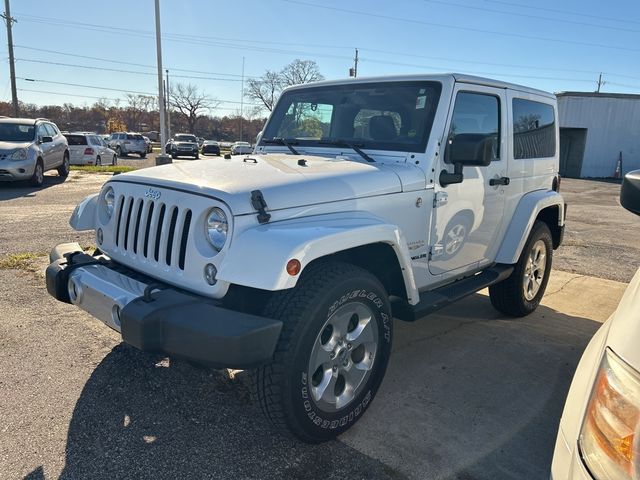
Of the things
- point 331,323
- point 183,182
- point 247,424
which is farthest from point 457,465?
point 183,182

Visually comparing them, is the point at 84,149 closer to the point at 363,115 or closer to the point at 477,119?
the point at 363,115

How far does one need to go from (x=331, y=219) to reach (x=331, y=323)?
0.55 metres

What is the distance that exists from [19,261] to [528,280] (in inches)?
217

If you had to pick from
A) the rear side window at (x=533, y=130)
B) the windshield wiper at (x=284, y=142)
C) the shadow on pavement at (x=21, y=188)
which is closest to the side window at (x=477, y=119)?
the rear side window at (x=533, y=130)

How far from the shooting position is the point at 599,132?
2672 centimetres

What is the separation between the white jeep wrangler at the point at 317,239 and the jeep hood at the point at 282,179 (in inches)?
0.5

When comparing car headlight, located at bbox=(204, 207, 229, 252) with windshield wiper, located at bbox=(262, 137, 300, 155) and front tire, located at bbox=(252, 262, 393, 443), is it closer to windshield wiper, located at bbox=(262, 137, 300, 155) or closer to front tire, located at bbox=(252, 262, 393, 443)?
front tire, located at bbox=(252, 262, 393, 443)

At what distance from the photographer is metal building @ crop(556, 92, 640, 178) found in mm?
26422

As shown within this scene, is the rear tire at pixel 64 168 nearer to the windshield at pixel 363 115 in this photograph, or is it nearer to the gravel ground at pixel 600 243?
the windshield at pixel 363 115

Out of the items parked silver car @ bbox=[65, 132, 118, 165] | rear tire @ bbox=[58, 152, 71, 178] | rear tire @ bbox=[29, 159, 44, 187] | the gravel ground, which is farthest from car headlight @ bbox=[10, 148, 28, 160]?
the gravel ground

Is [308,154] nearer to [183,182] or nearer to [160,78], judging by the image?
[183,182]

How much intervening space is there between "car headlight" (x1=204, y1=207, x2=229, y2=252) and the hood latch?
16 centimetres

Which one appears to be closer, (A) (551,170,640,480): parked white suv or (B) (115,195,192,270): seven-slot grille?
(A) (551,170,640,480): parked white suv

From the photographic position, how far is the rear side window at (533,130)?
4305mm
